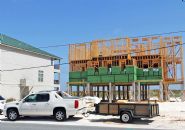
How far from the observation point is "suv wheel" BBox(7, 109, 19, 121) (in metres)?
21.2

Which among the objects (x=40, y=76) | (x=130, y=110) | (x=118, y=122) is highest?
(x=40, y=76)

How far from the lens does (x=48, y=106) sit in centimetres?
2066

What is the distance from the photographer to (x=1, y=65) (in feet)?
139

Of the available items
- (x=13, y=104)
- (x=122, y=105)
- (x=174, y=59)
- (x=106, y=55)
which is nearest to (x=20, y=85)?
(x=106, y=55)

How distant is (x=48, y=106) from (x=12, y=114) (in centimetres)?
253

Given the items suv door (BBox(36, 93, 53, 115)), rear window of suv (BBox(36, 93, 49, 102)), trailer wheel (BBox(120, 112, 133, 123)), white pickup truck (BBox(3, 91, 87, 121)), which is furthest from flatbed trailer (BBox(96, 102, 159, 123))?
rear window of suv (BBox(36, 93, 49, 102))

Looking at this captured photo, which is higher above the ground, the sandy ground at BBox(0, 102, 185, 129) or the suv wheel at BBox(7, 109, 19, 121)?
the suv wheel at BBox(7, 109, 19, 121)

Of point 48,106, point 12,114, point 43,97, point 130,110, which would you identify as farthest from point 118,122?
point 12,114

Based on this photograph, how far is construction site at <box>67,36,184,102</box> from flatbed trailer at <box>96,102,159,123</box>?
959 inches

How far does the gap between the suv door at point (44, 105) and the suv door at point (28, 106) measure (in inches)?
10.8

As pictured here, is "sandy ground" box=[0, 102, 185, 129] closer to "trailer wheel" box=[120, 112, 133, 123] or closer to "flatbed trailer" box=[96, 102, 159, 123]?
"trailer wheel" box=[120, 112, 133, 123]

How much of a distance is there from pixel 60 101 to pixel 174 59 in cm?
2871

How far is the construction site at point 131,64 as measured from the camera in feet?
149

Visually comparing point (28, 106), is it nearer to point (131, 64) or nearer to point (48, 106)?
point (48, 106)
